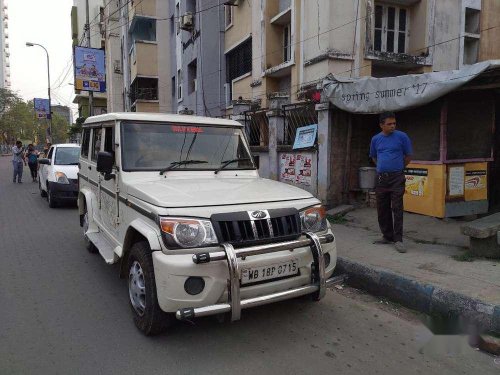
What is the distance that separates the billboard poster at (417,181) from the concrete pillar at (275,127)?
331cm

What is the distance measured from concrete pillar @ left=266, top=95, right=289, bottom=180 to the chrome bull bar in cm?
600

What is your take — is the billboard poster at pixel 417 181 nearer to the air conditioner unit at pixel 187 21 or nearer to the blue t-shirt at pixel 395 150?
the blue t-shirt at pixel 395 150

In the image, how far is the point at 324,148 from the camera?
7844mm

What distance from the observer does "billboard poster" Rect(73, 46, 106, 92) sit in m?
19.0

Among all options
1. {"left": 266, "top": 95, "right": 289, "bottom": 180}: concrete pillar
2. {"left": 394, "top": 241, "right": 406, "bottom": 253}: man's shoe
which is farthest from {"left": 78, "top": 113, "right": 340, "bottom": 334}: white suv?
{"left": 266, "top": 95, "right": 289, "bottom": 180}: concrete pillar

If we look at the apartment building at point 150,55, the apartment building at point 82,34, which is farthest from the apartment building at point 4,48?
the apartment building at point 150,55

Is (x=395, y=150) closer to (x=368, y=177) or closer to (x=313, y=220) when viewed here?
(x=368, y=177)

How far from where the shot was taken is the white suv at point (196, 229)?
118 inches

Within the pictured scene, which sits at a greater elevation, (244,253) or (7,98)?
(7,98)

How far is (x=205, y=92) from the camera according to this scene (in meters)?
18.8

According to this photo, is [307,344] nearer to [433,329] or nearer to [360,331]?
[360,331]

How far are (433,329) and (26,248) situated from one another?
5855 millimetres

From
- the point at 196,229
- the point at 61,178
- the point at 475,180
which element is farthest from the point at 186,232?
the point at 61,178

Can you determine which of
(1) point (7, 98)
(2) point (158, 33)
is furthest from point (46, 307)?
(1) point (7, 98)
